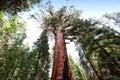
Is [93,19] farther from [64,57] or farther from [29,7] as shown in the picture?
[29,7]

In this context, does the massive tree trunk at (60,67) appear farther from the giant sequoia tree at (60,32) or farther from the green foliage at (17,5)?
the green foliage at (17,5)

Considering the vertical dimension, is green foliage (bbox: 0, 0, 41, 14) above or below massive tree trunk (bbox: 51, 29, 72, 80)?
above

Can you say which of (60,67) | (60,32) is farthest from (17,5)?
(60,32)

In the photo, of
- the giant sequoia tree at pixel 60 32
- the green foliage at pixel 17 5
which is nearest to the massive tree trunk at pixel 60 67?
the giant sequoia tree at pixel 60 32

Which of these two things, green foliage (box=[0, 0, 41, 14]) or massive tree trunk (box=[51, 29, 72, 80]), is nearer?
green foliage (box=[0, 0, 41, 14])

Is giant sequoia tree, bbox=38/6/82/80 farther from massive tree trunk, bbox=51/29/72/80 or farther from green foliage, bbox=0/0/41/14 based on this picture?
green foliage, bbox=0/0/41/14

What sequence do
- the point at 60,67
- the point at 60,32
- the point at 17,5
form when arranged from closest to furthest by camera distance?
the point at 17,5, the point at 60,67, the point at 60,32

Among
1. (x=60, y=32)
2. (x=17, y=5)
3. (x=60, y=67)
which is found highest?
(x=60, y=32)

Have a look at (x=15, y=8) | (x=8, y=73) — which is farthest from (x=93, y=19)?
(x=8, y=73)

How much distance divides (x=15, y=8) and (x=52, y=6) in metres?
10.8

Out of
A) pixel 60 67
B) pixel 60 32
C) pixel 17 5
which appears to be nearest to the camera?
pixel 17 5

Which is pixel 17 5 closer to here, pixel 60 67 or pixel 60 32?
pixel 60 67

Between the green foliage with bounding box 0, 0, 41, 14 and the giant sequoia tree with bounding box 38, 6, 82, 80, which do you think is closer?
the green foliage with bounding box 0, 0, 41, 14

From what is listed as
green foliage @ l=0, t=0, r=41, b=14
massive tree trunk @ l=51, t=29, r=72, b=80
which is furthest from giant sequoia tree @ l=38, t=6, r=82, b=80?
green foliage @ l=0, t=0, r=41, b=14
